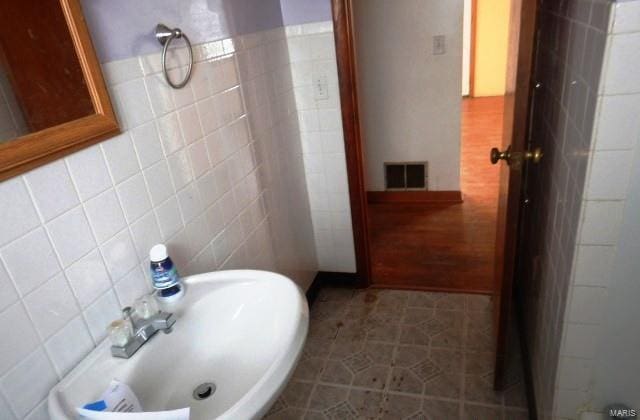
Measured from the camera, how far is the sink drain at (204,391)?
3.25ft

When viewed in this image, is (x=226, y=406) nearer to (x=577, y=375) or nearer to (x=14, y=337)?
(x=14, y=337)

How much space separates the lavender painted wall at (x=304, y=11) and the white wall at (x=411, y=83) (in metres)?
1.12

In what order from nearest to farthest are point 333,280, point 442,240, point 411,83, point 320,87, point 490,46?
point 320,87 → point 333,280 → point 442,240 → point 411,83 → point 490,46

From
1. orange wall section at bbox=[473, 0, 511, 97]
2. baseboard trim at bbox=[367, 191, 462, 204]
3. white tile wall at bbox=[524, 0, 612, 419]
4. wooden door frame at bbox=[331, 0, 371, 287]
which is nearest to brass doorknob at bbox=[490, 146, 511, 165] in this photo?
white tile wall at bbox=[524, 0, 612, 419]

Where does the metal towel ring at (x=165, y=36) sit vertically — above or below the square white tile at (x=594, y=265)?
above

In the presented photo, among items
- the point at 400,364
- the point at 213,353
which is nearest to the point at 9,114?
the point at 213,353

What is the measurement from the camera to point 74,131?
0.88m

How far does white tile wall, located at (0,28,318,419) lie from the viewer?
2.63 feet

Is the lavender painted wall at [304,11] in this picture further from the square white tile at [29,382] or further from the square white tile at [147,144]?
the square white tile at [29,382]

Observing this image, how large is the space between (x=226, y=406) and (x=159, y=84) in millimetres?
822

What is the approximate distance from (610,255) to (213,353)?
3.16 ft

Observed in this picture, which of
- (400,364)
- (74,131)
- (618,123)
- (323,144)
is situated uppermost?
(74,131)

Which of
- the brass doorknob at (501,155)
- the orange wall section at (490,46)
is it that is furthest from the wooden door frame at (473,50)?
the brass doorknob at (501,155)

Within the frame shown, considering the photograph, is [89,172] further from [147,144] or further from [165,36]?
[165,36]
